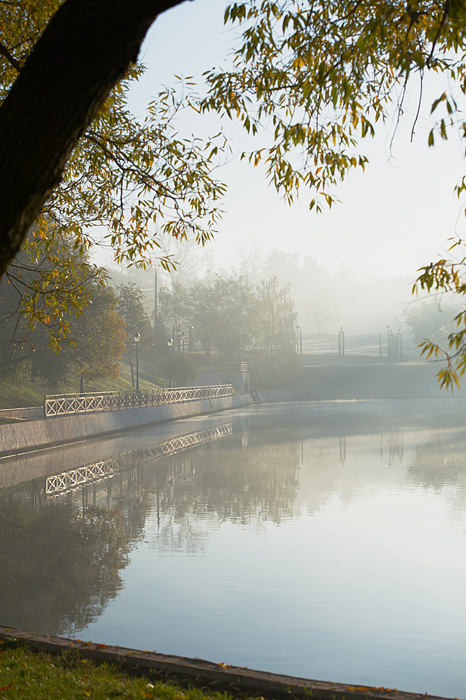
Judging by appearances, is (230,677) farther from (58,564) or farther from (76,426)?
(76,426)

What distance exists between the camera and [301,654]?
5461mm

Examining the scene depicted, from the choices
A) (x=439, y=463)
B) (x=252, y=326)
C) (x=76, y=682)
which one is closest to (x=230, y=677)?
(x=76, y=682)

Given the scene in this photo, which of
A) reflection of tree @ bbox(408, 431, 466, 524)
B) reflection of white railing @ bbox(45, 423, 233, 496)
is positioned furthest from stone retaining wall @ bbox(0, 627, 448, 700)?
reflection of white railing @ bbox(45, 423, 233, 496)

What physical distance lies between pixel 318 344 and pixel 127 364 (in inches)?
2721

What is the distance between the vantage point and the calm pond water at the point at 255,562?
567cm

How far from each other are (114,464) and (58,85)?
49.0ft

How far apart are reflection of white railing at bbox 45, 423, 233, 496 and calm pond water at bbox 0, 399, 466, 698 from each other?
0.35 ft

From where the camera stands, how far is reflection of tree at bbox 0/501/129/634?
6.45m

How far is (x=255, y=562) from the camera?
8312mm

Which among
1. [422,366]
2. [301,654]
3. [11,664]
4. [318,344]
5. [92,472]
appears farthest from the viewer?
[318,344]

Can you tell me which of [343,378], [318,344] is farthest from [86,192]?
[318,344]

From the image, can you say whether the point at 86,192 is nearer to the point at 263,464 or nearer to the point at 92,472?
the point at 92,472

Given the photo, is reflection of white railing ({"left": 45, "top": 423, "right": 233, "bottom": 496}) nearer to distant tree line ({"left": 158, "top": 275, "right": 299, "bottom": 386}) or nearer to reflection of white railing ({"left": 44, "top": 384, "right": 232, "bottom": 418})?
reflection of white railing ({"left": 44, "top": 384, "right": 232, "bottom": 418})

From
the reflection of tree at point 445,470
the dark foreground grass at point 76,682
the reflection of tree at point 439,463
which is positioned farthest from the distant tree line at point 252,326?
the dark foreground grass at point 76,682
